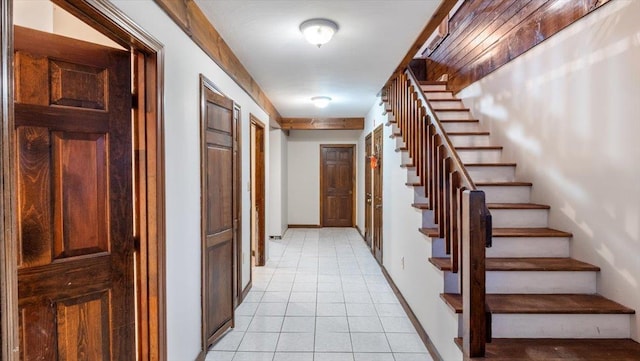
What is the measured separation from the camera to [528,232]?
94.5 inches

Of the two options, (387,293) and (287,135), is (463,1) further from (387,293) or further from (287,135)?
(287,135)

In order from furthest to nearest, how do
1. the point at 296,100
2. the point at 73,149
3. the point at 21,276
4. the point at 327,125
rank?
the point at 327,125, the point at 296,100, the point at 73,149, the point at 21,276

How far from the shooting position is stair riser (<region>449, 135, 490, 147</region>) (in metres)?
3.46

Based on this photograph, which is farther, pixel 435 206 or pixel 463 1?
pixel 463 1

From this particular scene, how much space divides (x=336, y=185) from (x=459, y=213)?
243 inches

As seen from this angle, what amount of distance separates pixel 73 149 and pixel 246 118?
7.55 ft

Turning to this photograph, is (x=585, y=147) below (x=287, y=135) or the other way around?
below

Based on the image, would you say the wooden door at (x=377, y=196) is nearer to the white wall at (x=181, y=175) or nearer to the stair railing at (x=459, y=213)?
the stair railing at (x=459, y=213)

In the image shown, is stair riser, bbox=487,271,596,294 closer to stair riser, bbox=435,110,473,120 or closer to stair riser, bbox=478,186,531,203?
stair riser, bbox=478,186,531,203

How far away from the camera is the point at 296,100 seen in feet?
16.3

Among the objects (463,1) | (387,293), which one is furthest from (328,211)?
(463,1)

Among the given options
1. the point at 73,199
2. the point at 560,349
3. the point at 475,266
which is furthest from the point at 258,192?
the point at 560,349

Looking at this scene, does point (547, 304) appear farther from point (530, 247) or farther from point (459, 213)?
point (459, 213)

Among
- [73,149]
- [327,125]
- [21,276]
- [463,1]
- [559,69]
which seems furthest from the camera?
[327,125]
